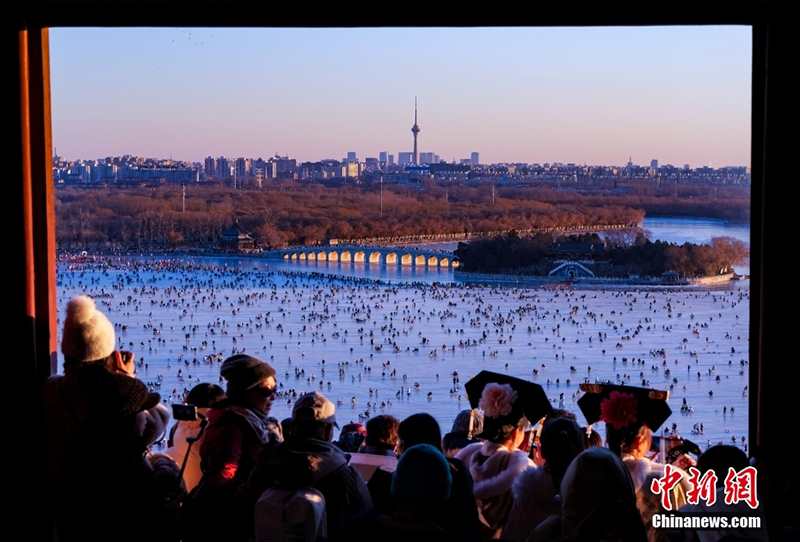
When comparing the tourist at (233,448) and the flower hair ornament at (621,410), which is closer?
the tourist at (233,448)

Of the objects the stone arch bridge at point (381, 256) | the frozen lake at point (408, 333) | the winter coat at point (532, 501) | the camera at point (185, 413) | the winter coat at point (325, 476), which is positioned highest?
the camera at point (185, 413)

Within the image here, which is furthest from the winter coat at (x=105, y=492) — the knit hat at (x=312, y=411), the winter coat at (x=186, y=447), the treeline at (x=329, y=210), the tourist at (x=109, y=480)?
the treeline at (x=329, y=210)

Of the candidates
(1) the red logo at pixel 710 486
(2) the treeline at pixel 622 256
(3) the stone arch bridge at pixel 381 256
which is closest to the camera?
(1) the red logo at pixel 710 486

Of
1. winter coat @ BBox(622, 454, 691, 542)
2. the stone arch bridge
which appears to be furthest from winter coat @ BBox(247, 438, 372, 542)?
the stone arch bridge

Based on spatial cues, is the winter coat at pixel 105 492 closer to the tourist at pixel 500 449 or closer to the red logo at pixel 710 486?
the tourist at pixel 500 449

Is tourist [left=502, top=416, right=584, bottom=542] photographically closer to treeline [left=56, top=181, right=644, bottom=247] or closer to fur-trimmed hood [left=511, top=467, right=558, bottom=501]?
fur-trimmed hood [left=511, top=467, right=558, bottom=501]

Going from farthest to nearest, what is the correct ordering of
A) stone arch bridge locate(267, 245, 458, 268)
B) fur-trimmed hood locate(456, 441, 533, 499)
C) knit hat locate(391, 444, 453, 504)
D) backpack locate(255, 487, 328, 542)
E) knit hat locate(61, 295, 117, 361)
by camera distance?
stone arch bridge locate(267, 245, 458, 268), fur-trimmed hood locate(456, 441, 533, 499), knit hat locate(61, 295, 117, 361), backpack locate(255, 487, 328, 542), knit hat locate(391, 444, 453, 504)
